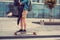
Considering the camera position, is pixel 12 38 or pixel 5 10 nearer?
Answer: pixel 12 38

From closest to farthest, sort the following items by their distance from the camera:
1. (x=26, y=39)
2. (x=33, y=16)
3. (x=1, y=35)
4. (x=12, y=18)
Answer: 1. (x=26, y=39)
2. (x=1, y=35)
3. (x=12, y=18)
4. (x=33, y=16)

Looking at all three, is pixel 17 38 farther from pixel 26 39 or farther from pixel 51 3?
pixel 51 3

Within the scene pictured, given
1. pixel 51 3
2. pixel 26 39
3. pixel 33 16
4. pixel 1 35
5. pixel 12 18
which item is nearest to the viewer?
pixel 26 39

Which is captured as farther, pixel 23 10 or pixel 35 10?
pixel 35 10

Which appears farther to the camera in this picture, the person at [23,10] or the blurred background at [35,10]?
the blurred background at [35,10]

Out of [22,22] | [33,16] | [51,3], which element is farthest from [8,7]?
[22,22]

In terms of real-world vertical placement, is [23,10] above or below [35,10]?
above

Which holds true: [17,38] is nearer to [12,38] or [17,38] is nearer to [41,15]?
[12,38]

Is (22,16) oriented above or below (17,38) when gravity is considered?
above

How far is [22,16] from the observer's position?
497 inches

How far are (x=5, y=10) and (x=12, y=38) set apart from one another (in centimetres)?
1188

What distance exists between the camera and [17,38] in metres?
12.0

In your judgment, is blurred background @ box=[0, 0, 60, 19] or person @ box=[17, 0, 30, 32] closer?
person @ box=[17, 0, 30, 32]

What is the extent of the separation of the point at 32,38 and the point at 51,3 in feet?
28.1
